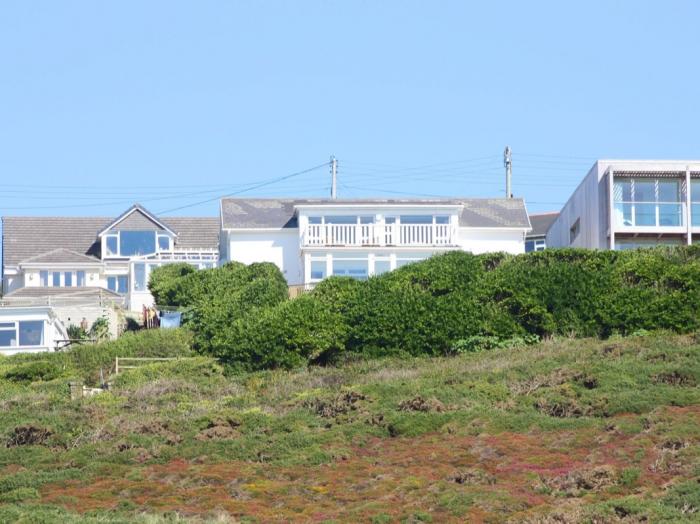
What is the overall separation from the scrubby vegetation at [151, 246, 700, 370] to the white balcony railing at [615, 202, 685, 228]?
1002 cm

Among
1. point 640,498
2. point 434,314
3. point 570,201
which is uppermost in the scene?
point 570,201

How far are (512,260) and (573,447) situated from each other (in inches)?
757

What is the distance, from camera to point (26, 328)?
6069 centimetres

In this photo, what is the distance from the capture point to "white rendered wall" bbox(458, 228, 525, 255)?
70.7m

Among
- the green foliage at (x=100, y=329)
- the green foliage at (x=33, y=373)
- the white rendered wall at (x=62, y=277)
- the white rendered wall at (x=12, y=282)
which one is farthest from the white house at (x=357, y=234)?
the green foliage at (x=33, y=373)

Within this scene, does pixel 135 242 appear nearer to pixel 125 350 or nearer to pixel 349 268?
pixel 349 268

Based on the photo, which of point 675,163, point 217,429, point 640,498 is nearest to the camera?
point 640,498

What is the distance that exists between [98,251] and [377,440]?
5358 centimetres

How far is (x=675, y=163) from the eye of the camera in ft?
208

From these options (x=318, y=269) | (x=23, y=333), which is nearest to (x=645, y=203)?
(x=318, y=269)

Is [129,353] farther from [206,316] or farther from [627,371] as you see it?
[627,371]

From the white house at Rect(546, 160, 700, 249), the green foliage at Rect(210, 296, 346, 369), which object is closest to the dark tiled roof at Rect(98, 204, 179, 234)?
the white house at Rect(546, 160, 700, 249)

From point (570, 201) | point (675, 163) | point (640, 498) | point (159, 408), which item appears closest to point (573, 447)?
point (640, 498)

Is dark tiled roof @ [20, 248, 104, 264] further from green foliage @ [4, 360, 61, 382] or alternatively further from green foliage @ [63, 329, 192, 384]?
green foliage @ [4, 360, 61, 382]
